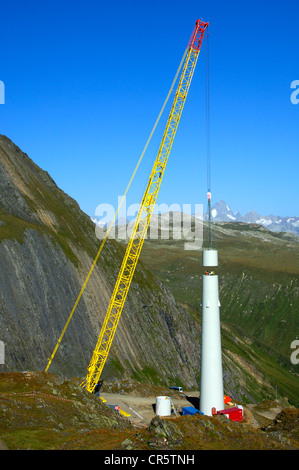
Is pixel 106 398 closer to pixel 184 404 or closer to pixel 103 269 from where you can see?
pixel 184 404

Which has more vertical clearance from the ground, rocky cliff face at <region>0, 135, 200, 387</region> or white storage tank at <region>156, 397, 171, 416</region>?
rocky cliff face at <region>0, 135, 200, 387</region>

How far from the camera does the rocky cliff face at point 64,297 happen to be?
63656mm

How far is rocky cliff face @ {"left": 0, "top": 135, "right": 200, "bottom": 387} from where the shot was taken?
6366cm

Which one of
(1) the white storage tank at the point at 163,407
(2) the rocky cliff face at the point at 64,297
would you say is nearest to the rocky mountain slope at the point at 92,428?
(1) the white storage tank at the point at 163,407

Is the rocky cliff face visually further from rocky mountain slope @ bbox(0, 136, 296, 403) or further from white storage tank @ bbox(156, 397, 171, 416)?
white storage tank @ bbox(156, 397, 171, 416)

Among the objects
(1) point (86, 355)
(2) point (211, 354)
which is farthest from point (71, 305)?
(2) point (211, 354)

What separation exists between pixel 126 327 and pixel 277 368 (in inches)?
3363

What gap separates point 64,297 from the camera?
249 feet

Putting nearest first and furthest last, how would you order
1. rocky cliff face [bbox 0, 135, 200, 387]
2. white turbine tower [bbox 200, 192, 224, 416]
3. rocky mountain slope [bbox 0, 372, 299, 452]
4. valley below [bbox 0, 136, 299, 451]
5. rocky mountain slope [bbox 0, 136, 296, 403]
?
rocky mountain slope [bbox 0, 372, 299, 452], valley below [bbox 0, 136, 299, 451], white turbine tower [bbox 200, 192, 224, 416], rocky cliff face [bbox 0, 135, 200, 387], rocky mountain slope [bbox 0, 136, 296, 403]

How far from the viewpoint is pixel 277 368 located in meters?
150

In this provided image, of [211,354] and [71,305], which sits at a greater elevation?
[71,305]

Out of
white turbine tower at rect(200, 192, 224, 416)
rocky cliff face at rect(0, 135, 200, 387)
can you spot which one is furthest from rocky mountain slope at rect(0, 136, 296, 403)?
white turbine tower at rect(200, 192, 224, 416)

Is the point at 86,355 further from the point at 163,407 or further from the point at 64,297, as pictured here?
the point at 163,407
